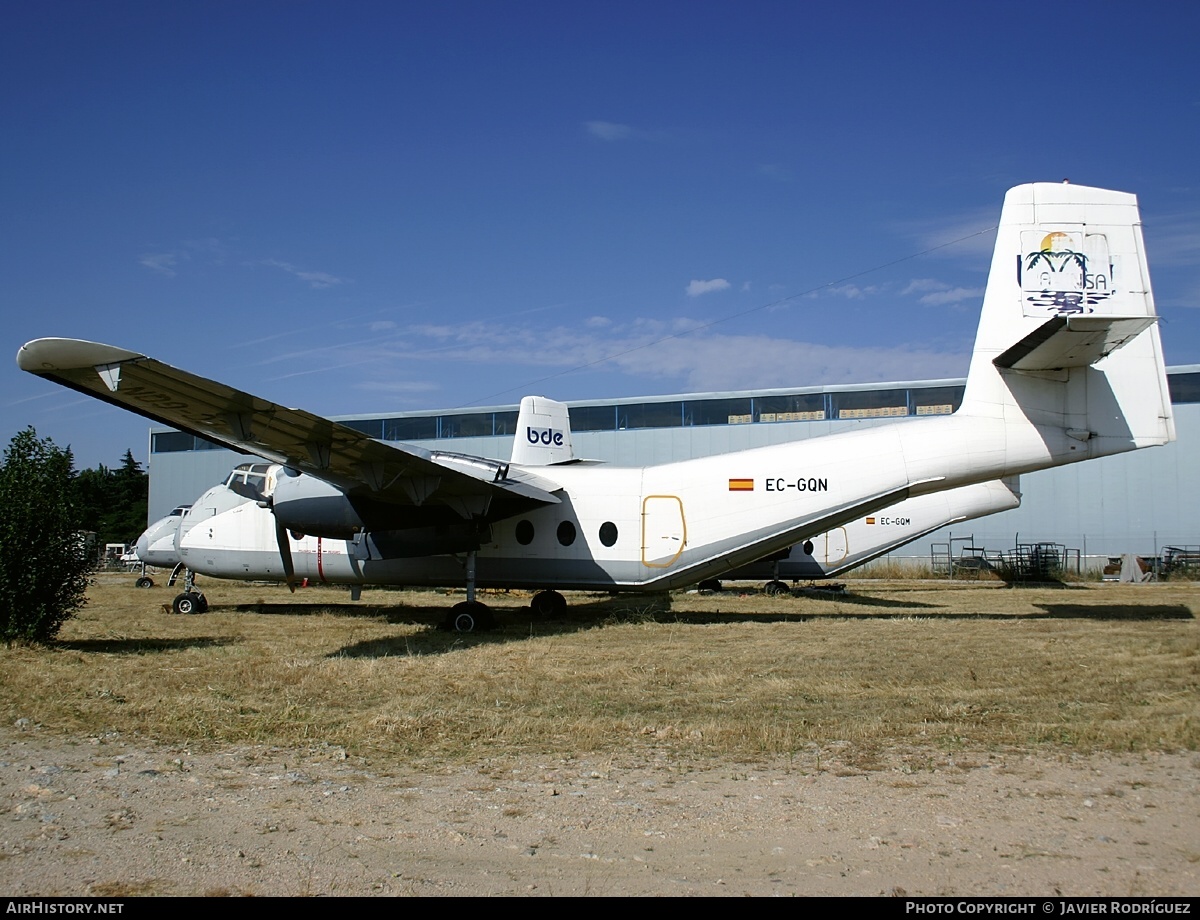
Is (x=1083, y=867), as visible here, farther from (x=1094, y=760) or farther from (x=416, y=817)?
(x=416, y=817)

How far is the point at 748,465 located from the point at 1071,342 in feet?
16.2

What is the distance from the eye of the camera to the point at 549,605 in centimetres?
1686

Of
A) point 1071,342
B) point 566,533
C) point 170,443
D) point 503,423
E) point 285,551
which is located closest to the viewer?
point 1071,342

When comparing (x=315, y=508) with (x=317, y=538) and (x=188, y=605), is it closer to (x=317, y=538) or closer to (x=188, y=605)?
(x=317, y=538)

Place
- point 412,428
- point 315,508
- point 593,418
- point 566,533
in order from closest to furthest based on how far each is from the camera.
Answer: point 315,508 < point 566,533 < point 593,418 < point 412,428

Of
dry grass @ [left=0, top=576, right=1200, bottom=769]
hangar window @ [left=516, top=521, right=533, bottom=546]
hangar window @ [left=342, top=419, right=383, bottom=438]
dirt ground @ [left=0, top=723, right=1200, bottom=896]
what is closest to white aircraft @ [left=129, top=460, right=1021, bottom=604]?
dry grass @ [left=0, top=576, right=1200, bottom=769]

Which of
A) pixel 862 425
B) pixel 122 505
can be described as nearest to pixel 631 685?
pixel 862 425

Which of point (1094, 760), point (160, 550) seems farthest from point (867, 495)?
point (160, 550)

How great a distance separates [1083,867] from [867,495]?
993cm

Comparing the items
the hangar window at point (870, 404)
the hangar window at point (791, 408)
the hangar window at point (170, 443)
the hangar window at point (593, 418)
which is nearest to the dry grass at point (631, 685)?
the hangar window at point (870, 404)

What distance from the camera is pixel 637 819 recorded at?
4586 mm

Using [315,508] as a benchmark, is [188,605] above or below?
below

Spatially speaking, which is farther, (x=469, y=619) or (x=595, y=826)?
(x=469, y=619)

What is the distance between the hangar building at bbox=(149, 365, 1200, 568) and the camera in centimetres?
3319
